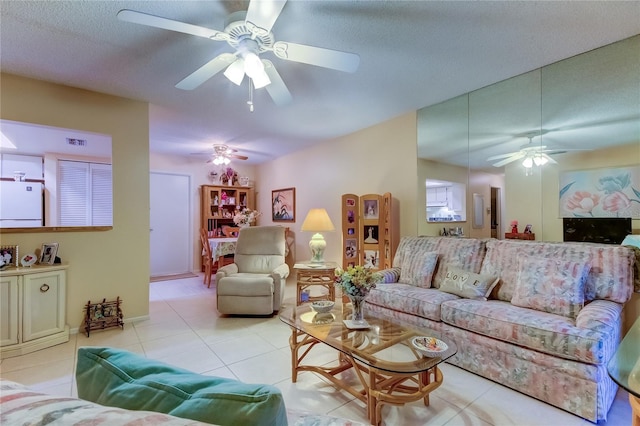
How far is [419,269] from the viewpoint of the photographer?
2.93m

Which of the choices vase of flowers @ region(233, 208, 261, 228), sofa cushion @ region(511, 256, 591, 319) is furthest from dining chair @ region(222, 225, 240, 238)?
sofa cushion @ region(511, 256, 591, 319)

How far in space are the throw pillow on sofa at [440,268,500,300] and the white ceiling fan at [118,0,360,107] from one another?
195 centimetres

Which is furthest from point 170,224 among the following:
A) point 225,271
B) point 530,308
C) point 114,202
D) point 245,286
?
point 530,308

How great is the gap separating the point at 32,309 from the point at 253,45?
2940 millimetres

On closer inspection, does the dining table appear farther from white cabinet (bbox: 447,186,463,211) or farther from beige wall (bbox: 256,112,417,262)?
white cabinet (bbox: 447,186,463,211)

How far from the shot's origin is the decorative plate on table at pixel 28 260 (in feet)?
8.46

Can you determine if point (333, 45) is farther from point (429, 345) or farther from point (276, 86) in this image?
point (429, 345)

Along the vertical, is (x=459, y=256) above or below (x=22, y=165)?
below

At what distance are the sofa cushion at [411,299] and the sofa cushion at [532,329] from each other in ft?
0.33

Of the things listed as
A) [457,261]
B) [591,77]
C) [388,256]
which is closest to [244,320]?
[388,256]

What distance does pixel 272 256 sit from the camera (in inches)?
158

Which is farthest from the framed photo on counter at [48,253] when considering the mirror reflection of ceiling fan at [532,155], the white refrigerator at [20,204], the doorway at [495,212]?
the mirror reflection of ceiling fan at [532,155]

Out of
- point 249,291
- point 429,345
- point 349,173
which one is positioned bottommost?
point 249,291

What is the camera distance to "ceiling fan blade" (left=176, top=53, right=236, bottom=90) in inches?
73.8
